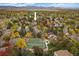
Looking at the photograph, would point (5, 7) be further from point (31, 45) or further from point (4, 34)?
point (31, 45)

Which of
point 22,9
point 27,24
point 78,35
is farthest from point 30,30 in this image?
point 78,35

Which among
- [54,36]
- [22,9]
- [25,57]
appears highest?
[22,9]

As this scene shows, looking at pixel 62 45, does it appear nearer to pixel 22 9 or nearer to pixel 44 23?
pixel 44 23

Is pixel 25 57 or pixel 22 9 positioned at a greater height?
pixel 22 9

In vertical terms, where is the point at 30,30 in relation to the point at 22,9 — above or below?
below

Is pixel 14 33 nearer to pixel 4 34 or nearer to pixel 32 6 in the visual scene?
pixel 4 34

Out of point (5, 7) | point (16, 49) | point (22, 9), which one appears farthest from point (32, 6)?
point (16, 49)

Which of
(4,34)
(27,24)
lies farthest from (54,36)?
(4,34)
